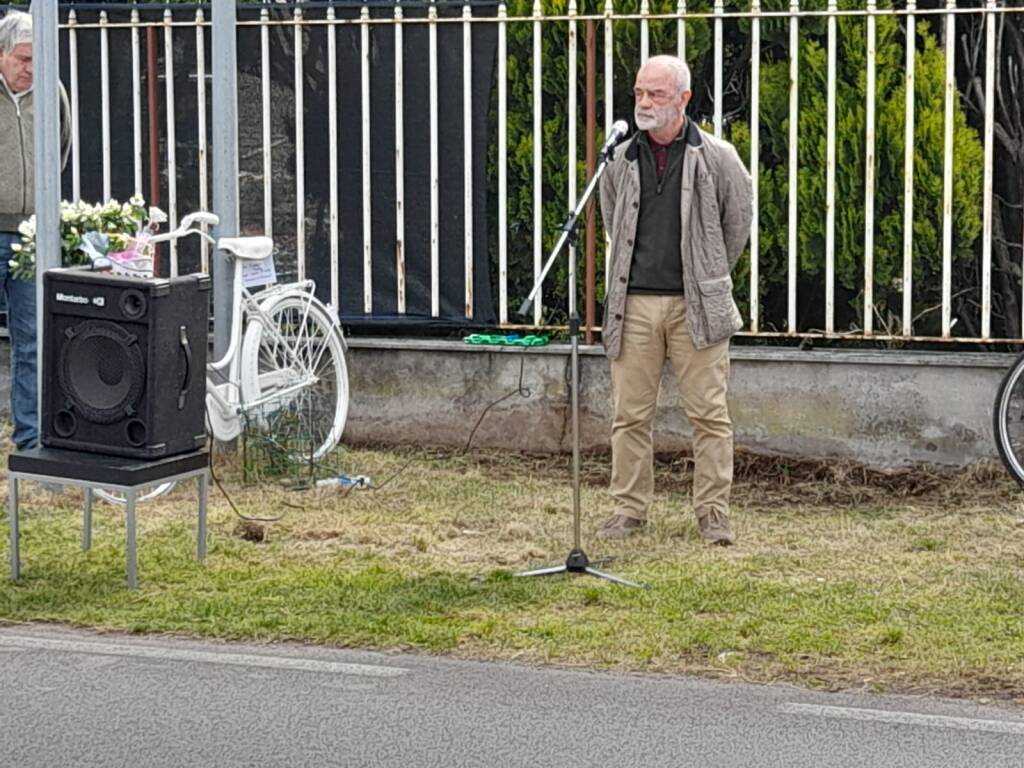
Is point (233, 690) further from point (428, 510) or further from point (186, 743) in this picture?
point (428, 510)

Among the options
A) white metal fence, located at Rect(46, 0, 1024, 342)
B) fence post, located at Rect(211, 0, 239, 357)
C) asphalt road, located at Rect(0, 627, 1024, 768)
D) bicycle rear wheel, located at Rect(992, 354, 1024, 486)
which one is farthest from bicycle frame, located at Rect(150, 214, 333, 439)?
bicycle rear wheel, located at Rect(992, 354, 1024, 486)

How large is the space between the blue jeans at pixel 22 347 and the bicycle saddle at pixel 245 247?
40.2 inches

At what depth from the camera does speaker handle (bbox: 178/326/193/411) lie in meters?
8.65

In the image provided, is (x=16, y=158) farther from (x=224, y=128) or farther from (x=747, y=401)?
(x=747, y=401)

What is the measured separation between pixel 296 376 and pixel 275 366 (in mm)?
139

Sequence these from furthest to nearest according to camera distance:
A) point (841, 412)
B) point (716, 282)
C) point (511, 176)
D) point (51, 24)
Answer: point (511, 176), point (841, 412), point (51, 24), point (716, 282)

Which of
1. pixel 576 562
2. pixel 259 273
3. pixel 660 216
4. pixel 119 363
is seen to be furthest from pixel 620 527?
pixel 259 273

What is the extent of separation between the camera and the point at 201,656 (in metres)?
7.34

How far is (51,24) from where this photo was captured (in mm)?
9906

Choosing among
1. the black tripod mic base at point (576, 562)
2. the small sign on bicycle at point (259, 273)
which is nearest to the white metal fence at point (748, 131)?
the small sign on bicycle at point (259, 273)

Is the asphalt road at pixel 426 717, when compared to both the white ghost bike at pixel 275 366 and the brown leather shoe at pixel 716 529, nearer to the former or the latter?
the brown leather shoe at pixel 716 529

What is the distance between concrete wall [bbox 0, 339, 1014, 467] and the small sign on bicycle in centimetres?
98

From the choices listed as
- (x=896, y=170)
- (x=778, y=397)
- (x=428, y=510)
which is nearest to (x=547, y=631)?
(x=428, y=510)

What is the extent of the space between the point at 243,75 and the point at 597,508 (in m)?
3.54
